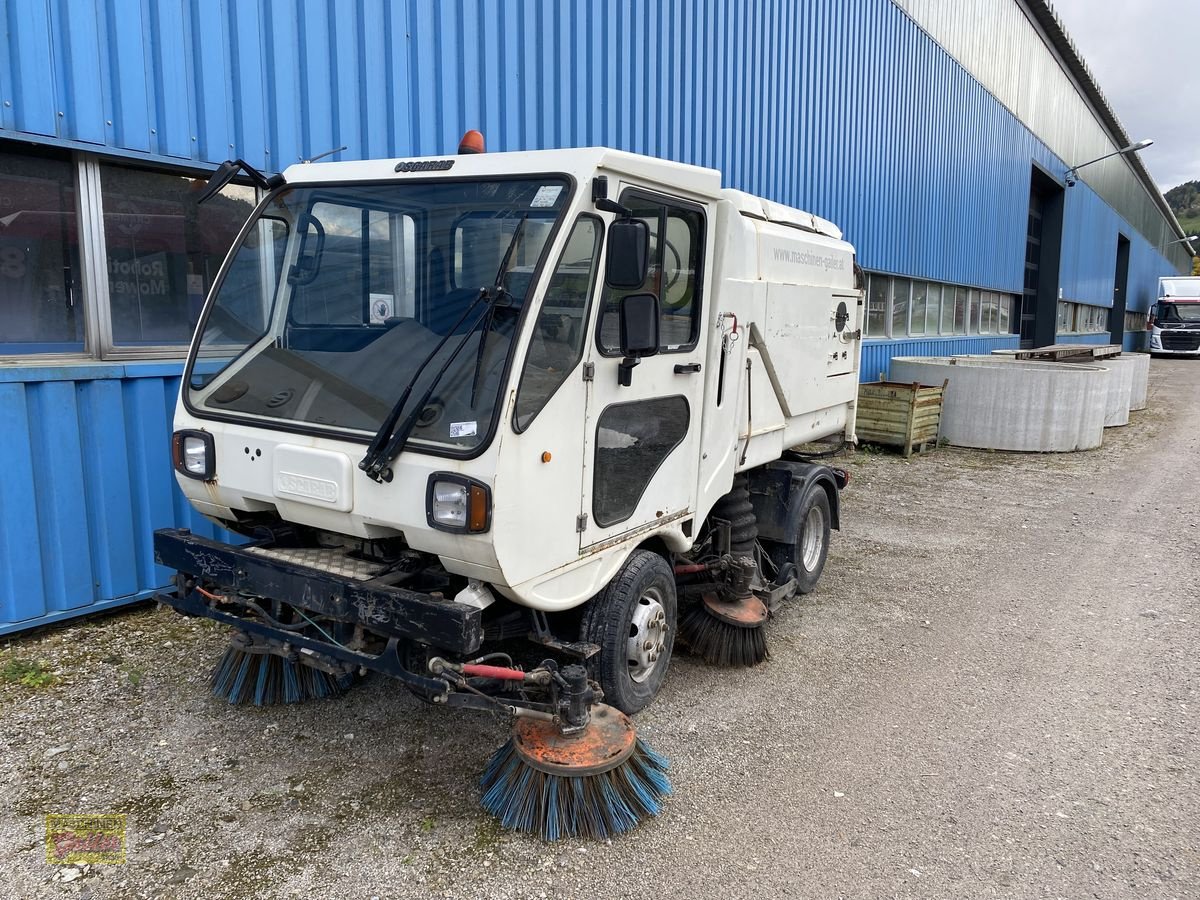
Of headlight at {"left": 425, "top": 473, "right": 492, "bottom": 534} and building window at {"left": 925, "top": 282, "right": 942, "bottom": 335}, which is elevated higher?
building window at {"left": 925, "top": 282, "right": 942, "bottom": 335}

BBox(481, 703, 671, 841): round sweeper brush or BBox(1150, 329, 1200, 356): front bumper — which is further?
BBox(1150, 329, 1200, 356): front bumper

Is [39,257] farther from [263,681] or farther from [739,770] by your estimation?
[739,770]

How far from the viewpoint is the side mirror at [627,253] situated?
325cm

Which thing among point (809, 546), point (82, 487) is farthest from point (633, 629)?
point (82, 487)

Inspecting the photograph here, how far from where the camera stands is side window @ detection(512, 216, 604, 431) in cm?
317

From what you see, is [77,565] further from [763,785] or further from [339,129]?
[763,785]

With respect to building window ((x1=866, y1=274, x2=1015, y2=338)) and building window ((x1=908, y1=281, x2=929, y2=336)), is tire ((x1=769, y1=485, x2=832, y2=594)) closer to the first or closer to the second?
building window ((x1=866, y1=274, x2=1015, y2=338))

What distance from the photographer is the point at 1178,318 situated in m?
37.6

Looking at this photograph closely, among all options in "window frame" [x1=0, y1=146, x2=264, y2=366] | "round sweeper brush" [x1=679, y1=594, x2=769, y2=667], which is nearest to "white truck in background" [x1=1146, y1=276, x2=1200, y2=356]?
"round sweeper brush" [x1=679, y1=594, x2=769, y2=667]

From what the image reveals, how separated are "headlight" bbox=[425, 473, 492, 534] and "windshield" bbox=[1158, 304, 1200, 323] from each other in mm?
43181

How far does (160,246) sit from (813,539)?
4.80 m

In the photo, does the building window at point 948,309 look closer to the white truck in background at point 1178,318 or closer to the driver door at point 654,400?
the driver door at point 654,400

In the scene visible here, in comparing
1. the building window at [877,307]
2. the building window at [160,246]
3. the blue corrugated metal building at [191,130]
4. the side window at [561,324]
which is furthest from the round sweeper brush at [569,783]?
the building window at [877,307]

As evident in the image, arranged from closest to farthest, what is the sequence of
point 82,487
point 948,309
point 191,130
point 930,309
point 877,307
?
point 82,487
point 191,130
point 877,307
point 930,309
point 948,309
